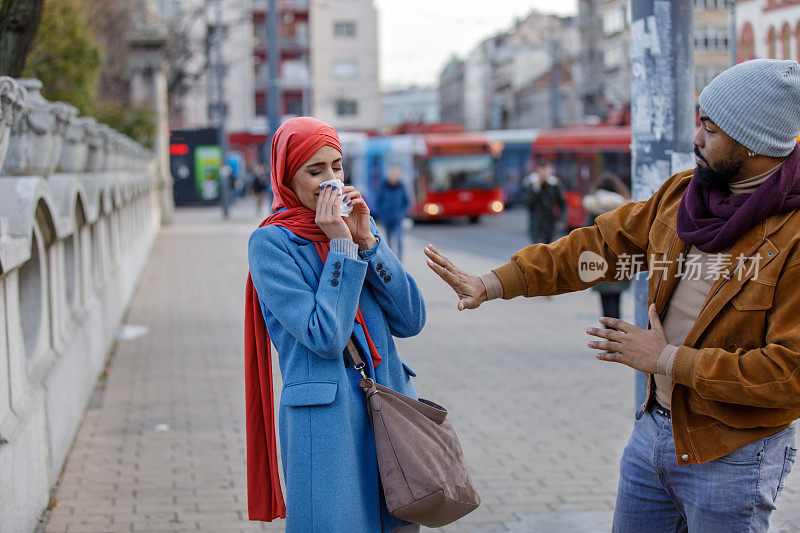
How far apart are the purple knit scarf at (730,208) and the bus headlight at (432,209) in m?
29.3

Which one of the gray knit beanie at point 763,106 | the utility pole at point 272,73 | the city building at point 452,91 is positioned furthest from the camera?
the city building at point 452,91

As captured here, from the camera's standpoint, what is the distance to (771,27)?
23469 millimetres

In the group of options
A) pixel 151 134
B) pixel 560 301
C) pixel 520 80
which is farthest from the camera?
pixel 520 80

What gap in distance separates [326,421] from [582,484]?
2.90m

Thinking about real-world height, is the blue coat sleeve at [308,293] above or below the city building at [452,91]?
below

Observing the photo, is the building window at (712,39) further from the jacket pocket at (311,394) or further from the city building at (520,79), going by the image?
the jacket pocket at (311,394)

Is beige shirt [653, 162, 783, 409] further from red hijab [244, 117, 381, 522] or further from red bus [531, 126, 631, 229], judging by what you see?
red bus [531, 126, 631, 229]

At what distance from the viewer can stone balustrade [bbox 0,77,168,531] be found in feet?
14.3

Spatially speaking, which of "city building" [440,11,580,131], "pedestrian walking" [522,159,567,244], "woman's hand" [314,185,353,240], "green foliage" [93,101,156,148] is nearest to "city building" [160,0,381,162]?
"city building" [440,11,580,131]

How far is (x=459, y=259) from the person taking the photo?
65.0ft

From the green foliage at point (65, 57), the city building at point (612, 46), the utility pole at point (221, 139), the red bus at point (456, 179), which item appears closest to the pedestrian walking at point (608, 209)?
the green foliage at point (65, 57)

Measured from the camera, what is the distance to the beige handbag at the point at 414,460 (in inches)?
111

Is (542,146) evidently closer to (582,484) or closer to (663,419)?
(582,484)

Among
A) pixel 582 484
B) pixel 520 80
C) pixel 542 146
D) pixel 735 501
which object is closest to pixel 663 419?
pixel 735 501
